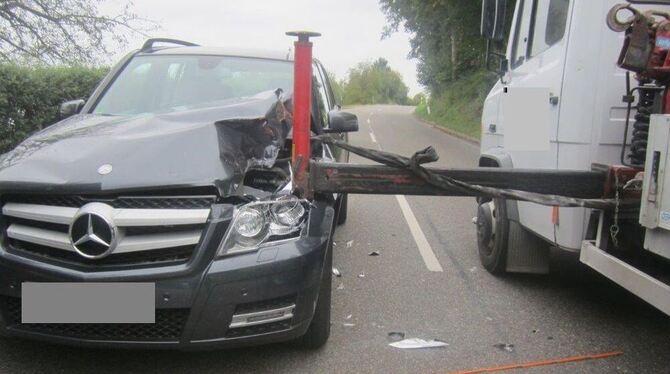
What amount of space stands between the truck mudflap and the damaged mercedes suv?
1431mm

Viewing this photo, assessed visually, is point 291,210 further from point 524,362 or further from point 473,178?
point 524,362

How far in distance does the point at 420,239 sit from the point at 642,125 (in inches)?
139

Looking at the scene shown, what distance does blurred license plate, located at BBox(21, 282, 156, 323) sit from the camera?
287cm

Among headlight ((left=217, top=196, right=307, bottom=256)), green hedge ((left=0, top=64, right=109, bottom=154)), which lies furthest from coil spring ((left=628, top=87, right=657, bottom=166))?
green hedge ((left=0, top=64, right=109, bottom=154))

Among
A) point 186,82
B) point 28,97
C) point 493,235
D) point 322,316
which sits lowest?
point 322,316

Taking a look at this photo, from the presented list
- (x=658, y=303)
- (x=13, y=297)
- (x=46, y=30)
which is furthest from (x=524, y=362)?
(x=46, y=30)

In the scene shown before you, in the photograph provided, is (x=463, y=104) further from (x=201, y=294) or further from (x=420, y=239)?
(x=201, y=294)

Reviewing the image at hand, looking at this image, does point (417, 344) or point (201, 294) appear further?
point (417, 344)

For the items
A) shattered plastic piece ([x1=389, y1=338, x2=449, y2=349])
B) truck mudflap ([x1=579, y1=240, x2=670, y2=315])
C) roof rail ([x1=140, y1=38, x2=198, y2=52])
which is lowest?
shattered plastic piece ([x1=389, y1=338, x2=449, y2=349])

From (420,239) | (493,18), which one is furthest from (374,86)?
(493,18)

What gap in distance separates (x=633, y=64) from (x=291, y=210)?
6.02ft

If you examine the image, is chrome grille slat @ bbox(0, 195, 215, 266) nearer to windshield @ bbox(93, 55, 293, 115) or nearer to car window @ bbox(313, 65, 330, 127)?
windshield @ bbox(93, 55, 293, 115)

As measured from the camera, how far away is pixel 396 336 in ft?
12.8

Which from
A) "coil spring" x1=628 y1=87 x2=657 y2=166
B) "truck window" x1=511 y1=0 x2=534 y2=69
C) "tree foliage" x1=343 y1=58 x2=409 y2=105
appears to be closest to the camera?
"coil spring" x1=628 y1=87 x2=657 y2=166
